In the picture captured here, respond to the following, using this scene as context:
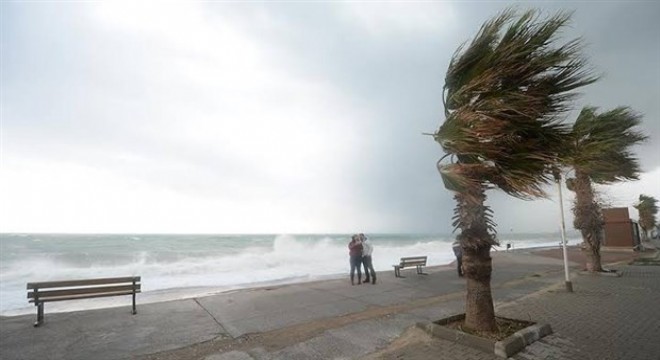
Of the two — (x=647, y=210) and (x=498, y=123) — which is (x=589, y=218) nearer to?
(x=498, y=123)

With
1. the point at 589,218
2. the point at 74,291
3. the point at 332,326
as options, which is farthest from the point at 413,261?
the point at 74,291

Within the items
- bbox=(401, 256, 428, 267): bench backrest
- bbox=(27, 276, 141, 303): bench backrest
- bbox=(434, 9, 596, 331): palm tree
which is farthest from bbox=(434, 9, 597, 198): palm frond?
bbox=(401, 256, 428, 267): bench backrest

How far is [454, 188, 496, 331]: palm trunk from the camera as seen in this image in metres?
5.53

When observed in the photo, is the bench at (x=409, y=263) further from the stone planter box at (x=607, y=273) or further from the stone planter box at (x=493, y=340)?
the stone planter box at (x=493, y=340)

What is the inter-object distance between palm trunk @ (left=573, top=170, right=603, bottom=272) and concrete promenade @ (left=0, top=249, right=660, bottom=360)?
2779 mm

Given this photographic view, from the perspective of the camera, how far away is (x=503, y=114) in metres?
4.94

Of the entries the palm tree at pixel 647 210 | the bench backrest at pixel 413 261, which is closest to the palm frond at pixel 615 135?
the bench backrest at pixel 413 261

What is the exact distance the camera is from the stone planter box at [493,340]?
4.84m

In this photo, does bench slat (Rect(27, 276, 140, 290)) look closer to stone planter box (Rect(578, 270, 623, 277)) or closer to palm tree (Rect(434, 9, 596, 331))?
palm tree (Rect(434, 9, 596, 331))

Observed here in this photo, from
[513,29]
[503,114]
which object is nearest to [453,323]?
[503,114]

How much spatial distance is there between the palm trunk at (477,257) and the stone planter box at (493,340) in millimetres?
441

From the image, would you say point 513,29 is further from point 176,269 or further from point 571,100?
point 176,269

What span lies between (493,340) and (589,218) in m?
11.2

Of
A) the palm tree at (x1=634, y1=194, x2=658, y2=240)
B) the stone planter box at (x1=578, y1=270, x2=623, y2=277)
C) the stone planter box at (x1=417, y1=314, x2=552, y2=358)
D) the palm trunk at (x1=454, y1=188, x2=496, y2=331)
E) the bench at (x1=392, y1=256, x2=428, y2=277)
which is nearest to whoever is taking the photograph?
the stone planter box at (x1=417, y1=314, x2=552, y2=358)
